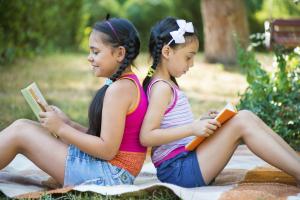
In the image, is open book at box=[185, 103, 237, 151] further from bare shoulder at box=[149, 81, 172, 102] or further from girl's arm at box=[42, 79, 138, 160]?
girl's arm at box=[42, 79, 138, 160]

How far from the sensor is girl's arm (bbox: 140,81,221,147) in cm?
327

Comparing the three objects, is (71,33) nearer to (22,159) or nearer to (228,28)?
(228,28)

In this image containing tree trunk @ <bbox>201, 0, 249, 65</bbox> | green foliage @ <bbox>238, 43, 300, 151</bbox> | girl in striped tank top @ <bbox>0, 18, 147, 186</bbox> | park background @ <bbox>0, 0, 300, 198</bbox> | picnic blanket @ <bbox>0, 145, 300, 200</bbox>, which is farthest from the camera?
tree trunk @ <bbox>201, 0, 249, 65</bbox>

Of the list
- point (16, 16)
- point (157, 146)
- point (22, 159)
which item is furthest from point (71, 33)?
point (157, 146)

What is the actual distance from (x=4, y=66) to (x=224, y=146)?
20.2ft

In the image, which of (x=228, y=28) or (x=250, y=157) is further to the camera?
(x=228, y=28)

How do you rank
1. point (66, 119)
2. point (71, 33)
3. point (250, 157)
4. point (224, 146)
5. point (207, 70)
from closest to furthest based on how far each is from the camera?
point (224, 146) → point (66, 119) → point (250, 157) → point (207, 70) → point (71, 33)

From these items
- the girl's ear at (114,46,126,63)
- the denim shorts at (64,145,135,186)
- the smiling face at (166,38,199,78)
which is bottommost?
the denim shorts at (64,145,135,186)

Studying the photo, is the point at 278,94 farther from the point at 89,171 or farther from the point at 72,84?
the point at 72,84

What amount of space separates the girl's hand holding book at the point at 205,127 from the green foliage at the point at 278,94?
1626mm

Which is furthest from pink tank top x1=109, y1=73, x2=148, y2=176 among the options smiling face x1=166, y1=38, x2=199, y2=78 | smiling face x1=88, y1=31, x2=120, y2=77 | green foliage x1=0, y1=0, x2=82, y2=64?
green foliage x1=0, y1=0, x2=82, y2=64

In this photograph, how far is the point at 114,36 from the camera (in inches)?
133

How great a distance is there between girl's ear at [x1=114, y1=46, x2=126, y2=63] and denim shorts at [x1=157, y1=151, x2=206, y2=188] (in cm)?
58

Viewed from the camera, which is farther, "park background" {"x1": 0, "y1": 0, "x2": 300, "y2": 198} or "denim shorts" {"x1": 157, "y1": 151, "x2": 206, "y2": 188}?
"park background" {"x1": 0, "y1": 0, "x2": 300, "y2": 198}
